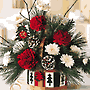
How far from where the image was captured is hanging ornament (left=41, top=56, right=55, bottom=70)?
518 millimetres

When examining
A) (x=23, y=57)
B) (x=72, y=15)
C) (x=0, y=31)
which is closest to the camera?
(x=23, y=57)

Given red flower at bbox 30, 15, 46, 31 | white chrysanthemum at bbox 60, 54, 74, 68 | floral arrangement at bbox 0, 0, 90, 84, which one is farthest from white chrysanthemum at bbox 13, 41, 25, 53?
white chrysanthemum at bbox 60, 54, 74, 68

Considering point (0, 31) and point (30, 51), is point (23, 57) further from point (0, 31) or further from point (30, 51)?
point (0, 31)

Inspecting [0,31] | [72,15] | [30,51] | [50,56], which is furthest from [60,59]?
[0,31]

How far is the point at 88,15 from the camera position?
122cm

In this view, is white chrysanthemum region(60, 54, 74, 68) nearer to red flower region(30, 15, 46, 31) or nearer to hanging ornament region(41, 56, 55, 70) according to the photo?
hanging ornament region(41, 56, 55, 70)

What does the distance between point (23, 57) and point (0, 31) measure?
0.98m

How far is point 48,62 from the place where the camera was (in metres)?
0.52

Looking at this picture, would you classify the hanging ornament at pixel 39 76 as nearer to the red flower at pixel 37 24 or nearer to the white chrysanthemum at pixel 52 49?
the white chrysanthemum at pixel 52 49

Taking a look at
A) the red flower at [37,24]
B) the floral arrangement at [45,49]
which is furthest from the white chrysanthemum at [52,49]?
the red flower at [37,24]

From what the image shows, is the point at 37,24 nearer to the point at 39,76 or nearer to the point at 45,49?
the point at 45,49

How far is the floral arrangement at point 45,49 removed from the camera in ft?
1.70

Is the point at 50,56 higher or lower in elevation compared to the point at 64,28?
lower

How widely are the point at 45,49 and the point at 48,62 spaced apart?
68 millimetres
